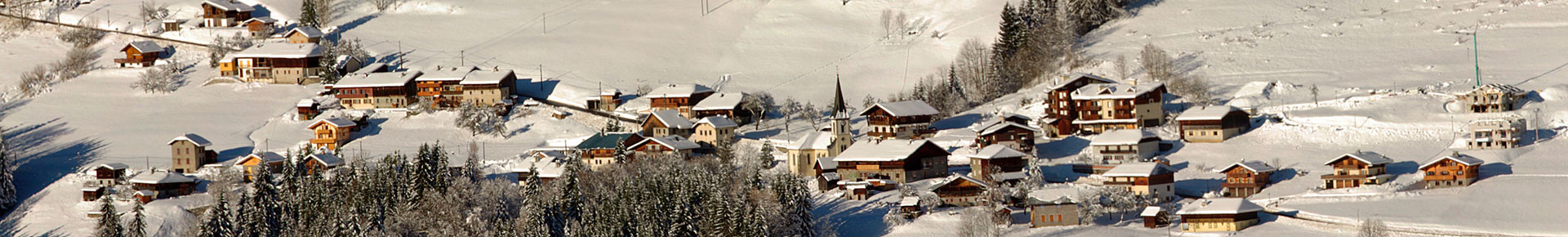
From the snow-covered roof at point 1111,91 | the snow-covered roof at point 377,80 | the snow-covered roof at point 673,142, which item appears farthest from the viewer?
the snow-covered roof at point 377,80

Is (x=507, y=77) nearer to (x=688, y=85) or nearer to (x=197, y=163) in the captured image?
(x=688, y=85)

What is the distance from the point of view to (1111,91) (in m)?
95.7

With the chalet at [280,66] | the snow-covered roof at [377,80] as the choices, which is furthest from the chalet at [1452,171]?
the chalet at [280,66]

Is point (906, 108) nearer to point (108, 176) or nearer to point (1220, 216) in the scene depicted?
point (1220, 216)

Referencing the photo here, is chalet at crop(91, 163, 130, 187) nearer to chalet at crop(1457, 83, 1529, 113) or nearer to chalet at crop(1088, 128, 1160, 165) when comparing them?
chalet at crop(1088, 128, 1160, 165)

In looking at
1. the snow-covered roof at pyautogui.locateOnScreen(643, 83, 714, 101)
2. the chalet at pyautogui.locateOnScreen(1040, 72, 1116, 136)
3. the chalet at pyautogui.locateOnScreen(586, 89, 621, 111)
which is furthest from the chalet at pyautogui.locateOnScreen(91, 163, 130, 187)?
the chalet at pyautogui.locateOnScreen(1040, 72, 1116, 136)

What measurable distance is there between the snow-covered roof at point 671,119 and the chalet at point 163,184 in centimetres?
2231

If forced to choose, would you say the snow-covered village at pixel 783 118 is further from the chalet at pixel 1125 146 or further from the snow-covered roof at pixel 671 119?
the snow-covered roof at pixel 671 119

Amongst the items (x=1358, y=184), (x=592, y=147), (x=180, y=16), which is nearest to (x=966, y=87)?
(x=592, y=147)

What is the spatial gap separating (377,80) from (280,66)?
9.94 metres

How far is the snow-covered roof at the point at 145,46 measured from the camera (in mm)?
122375

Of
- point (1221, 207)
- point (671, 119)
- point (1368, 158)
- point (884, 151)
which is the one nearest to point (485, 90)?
point (671, 119)

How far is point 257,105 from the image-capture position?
368ft

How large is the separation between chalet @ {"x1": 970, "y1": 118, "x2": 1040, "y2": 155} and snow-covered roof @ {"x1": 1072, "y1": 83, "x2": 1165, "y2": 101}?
16.4 ft
